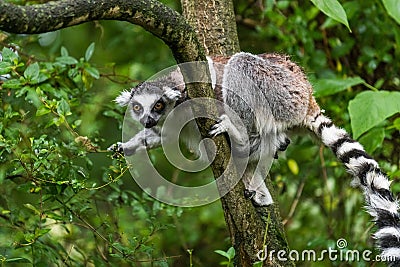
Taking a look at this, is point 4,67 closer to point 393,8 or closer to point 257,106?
point 257,106

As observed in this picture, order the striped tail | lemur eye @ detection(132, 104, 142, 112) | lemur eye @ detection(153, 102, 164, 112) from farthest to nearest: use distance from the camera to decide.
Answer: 1. lemur eye @ detection(132, 104, 142, 112)
2. lemur eye @ detection(153, 102, 164, 112)
3. the striped tail

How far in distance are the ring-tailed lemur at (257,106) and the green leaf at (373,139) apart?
0.45 m

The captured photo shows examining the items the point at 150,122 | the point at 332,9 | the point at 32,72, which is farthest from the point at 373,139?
the point at 32,72

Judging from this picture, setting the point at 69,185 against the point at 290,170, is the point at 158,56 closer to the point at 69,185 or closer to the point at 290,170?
the point at 290,170

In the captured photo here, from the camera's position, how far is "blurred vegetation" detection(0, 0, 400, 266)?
11.3 feet

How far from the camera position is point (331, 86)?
4.21m

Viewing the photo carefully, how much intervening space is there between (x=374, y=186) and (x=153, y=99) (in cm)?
137

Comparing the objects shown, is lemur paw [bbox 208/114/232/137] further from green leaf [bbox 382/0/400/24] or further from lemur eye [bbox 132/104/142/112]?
green leaf [bbox 382/0/400/24]

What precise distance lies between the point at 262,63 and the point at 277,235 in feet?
3.29

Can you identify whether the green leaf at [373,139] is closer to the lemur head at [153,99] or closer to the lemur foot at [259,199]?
the lemur foot at [259,199]

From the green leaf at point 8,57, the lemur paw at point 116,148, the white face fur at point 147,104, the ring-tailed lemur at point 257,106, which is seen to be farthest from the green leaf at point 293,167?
the green leaf at point 8,57

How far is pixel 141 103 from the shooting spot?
3904mm

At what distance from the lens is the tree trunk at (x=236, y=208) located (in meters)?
3.17

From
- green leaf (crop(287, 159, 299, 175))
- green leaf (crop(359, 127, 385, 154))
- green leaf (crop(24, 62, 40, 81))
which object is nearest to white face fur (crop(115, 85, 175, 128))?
green leaf (crop(24, 62, 40, 81))
